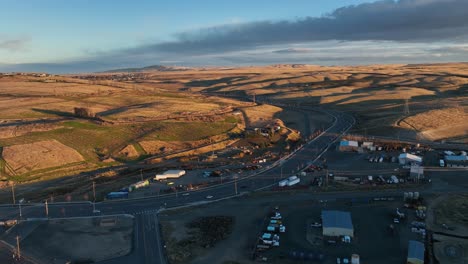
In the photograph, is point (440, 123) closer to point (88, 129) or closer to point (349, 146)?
point (349, 146)

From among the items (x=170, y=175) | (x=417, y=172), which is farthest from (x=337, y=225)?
(x=170, y=175)

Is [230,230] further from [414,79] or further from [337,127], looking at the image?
[414,79]

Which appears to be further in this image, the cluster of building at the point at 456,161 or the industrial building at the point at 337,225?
the cluster of building at the point at 456,161

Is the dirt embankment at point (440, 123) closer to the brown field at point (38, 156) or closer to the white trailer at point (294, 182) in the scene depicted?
the white trailer at point (294, 182)

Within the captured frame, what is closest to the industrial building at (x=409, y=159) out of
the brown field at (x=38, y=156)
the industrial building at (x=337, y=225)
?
the industrial building at (x=337, y=225)

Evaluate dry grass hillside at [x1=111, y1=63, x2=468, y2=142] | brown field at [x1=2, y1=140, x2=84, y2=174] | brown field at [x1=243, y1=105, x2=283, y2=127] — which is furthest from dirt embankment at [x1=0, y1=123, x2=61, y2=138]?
dry grass hillside at [x1=111, y1=63, x2=468, y2=142]

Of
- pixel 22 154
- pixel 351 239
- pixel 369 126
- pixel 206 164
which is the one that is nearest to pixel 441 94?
pixel 369 126

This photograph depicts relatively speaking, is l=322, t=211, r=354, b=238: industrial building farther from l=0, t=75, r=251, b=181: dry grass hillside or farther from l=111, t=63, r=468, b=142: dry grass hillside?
l=111, t=63, r=468, b=142: dry grass hillside
